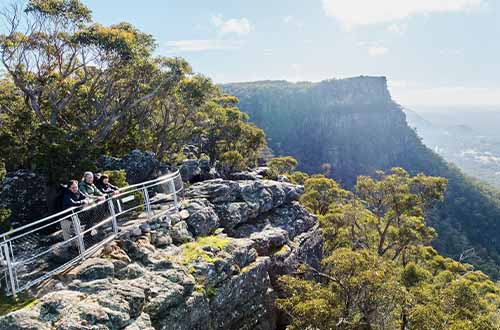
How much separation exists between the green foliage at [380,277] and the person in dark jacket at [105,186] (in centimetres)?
684

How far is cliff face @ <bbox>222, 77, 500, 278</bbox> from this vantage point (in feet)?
324

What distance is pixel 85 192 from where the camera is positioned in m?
10.8

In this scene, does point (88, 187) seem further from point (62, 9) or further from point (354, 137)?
point (354, 137)

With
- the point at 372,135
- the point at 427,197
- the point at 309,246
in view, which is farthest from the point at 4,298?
the point at 372,135

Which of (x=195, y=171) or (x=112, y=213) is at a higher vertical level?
(x=112, y=213)

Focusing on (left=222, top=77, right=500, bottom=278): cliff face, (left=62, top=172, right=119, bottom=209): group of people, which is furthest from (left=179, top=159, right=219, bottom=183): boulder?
(left=222, top=77, right=500, bottom=278): cliff face

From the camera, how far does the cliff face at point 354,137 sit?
9881 cm

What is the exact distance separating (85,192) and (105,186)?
1.54 meters

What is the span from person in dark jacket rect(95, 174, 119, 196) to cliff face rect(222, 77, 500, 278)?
288 feet

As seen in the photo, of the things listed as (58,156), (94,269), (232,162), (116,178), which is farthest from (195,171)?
(94,269)

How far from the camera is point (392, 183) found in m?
28.0

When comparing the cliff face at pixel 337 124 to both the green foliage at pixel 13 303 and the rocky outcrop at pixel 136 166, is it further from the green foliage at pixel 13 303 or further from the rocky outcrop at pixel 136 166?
the green foliage at pixel 13 303

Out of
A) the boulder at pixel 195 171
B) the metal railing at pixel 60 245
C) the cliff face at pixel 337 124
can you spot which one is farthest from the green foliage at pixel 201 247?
the cliff face at pixel 337 124

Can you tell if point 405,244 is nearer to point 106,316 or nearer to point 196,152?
point 196,152
